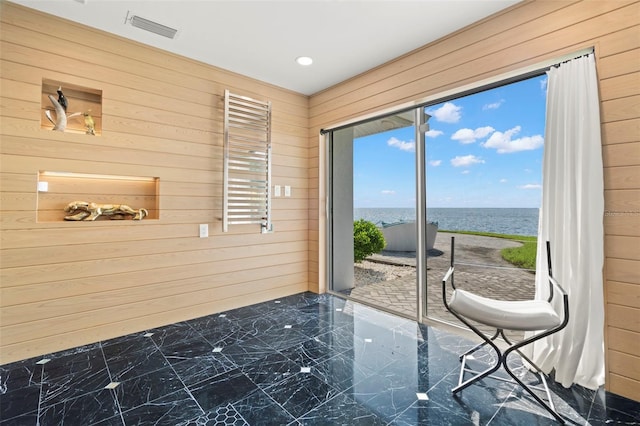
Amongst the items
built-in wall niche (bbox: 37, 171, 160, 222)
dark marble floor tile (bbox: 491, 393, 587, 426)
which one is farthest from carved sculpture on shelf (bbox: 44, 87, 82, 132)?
dark marble floor tile (bbox: 491, 393, 587, 426)

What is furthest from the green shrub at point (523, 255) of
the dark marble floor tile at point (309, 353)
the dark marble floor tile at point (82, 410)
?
the dark marble floor tile at point (82, 410)

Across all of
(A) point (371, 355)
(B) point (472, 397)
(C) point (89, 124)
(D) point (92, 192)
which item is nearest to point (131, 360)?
(D) point (92, 192)

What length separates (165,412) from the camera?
5.34ft

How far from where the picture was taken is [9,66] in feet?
6.93

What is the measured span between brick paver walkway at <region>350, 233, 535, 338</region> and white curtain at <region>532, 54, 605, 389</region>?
453mm

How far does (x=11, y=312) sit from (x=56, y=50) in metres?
1.94

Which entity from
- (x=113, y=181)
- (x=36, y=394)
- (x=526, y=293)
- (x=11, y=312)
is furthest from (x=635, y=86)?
(x=11, y=312)

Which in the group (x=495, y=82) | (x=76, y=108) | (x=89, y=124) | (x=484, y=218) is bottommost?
(x=484, y=218)

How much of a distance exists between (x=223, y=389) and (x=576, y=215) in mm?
2416

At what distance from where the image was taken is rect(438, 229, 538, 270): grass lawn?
7.49ft

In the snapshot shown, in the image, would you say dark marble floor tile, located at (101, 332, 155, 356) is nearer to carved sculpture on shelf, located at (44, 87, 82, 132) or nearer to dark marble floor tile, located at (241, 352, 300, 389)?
dark marble floor tile, located at (241, 352, 300, 389)

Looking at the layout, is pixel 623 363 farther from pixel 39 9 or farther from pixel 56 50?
pixel 39 9

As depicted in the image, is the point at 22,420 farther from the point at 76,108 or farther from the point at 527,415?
the point at 527,415

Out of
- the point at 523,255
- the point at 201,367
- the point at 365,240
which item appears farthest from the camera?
the point at 365,240
